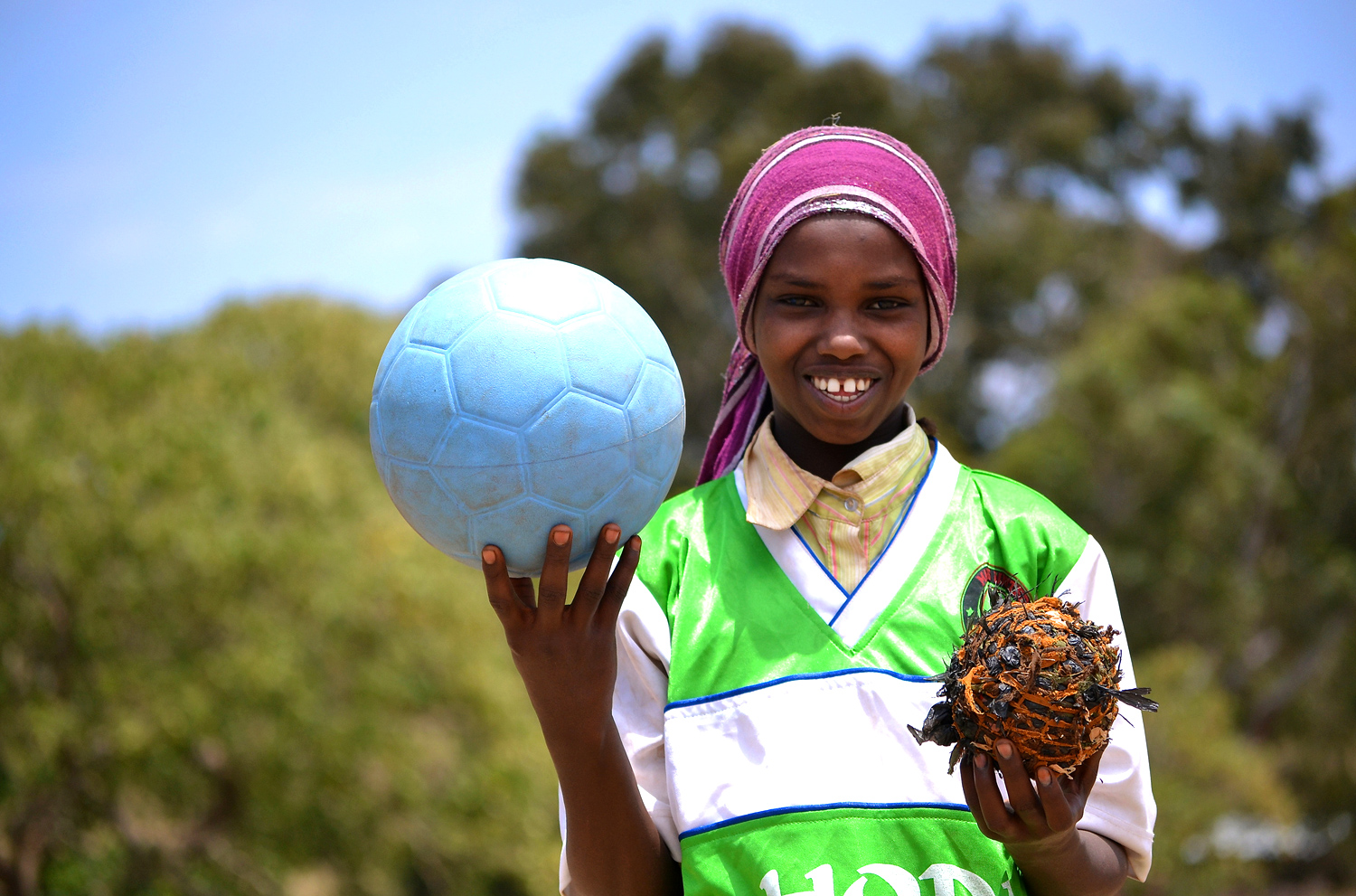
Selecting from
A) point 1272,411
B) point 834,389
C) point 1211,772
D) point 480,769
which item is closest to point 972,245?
point 1272,411

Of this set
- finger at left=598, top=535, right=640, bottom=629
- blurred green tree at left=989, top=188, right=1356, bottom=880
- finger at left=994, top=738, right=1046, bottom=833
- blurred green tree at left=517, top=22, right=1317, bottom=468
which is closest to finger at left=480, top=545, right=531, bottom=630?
finger at left=598, top=535, right=640, bottom=629

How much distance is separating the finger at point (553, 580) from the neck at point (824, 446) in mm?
577

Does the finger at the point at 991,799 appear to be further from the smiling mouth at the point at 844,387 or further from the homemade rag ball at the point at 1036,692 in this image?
the smiling mouth at the point at 844,387

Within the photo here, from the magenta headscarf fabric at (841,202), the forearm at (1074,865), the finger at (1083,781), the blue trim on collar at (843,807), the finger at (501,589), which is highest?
the magenta headscarf fabric at (841,202)

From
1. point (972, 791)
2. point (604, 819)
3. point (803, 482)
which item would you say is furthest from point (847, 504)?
point (604, 819)

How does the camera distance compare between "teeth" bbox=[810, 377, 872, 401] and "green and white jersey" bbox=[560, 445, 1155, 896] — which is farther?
"teeth" bbox=[810, 377, 872, 401]

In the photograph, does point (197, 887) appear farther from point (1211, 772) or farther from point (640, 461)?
point (640, 461)

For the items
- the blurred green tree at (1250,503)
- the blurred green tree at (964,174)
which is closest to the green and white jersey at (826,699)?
the blurred green tree at (1250,503)

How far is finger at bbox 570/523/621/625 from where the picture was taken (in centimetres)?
177

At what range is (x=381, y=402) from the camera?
185 centimetres

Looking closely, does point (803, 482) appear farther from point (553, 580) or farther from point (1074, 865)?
point (1074, 865)

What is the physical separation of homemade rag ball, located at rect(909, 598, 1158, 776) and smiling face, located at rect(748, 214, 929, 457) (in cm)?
48

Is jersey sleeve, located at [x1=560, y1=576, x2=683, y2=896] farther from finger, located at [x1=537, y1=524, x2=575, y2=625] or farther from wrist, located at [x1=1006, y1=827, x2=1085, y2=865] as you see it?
wrist, located at [x1=1006, y1=827, x2=1085, y2=865]

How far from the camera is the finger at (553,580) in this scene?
174 cm
